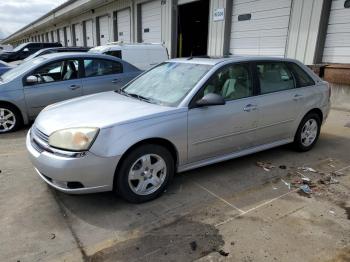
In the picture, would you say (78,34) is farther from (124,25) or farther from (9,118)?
(9,118)

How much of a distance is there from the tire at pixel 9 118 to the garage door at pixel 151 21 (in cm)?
1086

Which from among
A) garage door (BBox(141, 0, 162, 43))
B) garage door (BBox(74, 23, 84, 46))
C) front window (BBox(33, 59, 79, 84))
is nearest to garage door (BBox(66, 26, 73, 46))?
garage door (BBox(74, 23, 84, 46))

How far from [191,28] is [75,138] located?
15315mm

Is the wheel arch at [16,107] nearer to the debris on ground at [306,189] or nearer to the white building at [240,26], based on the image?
the debris on ground at [306,189]

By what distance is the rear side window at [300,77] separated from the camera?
15.9ft

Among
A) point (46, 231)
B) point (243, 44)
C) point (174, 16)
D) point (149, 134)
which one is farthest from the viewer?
point (174, 16)

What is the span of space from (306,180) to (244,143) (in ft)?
3.00

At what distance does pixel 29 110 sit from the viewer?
21.1 feet

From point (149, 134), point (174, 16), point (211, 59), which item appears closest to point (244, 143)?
point (211, 59)

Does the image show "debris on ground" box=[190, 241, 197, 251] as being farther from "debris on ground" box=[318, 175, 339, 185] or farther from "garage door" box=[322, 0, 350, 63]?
"garage door" box=[322, 0, 350, 63]

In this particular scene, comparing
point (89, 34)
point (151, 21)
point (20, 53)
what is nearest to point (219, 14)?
point (151, 21)

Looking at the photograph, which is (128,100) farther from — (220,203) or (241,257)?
(241,257)

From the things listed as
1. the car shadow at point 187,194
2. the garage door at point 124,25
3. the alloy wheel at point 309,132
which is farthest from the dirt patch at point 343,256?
the garage door at point 124,25

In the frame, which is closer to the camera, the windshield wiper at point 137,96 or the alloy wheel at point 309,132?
the windshield wiper at point 137,96
